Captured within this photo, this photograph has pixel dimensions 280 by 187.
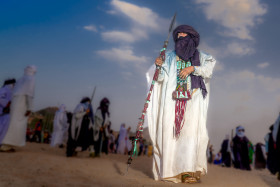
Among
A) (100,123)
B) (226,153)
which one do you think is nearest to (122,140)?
(226,153)

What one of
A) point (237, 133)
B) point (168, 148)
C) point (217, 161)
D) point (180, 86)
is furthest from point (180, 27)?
point (217, 161)

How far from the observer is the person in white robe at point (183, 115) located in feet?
13.0

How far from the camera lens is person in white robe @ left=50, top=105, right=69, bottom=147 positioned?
1400cm

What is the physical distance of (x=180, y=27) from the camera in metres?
4.61

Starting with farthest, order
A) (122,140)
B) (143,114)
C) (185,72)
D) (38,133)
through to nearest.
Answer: (122,140), (38,133), (143,114), (185,72)

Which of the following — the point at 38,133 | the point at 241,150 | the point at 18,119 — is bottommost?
the point at 241,150

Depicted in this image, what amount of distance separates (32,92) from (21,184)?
5.35 m

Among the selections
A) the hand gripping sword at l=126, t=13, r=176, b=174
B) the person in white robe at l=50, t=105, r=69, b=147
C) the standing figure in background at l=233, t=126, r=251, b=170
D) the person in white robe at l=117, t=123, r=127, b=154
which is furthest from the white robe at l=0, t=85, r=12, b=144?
the person in white robe at l=117, t=123, r=127, b=154

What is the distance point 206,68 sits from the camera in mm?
4312

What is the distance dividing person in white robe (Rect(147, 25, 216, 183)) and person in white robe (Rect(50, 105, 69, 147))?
1061 cm

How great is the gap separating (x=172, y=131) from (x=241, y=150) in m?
10.5

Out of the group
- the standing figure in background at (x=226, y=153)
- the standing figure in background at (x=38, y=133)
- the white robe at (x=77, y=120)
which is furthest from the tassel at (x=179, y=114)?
the standing figure in background at (x=38, y=133)

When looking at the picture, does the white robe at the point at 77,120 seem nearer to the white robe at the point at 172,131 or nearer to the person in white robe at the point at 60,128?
the white robe at the point at 172,131

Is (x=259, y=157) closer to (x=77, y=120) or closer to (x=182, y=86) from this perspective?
(x=77, y=120)
